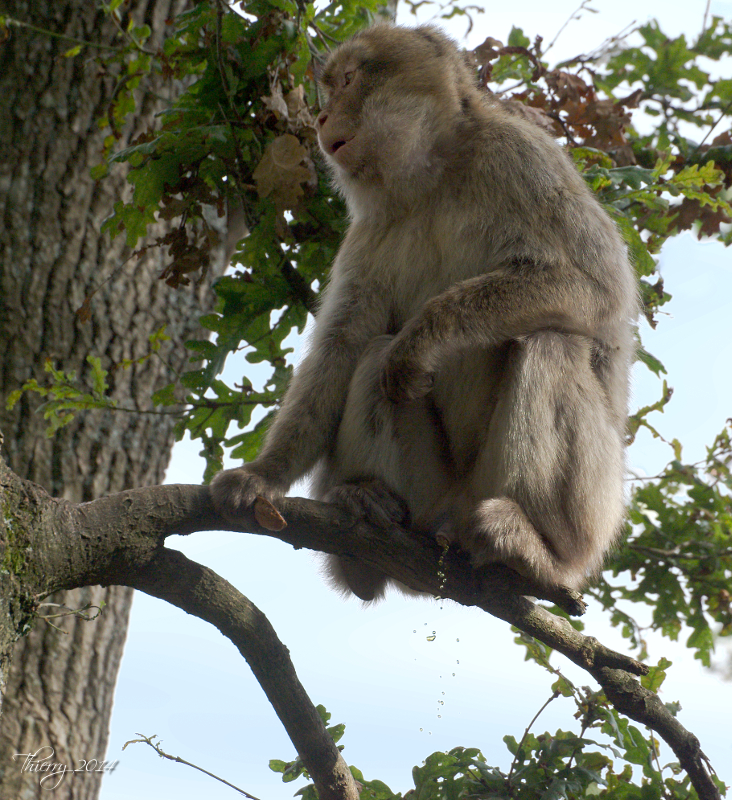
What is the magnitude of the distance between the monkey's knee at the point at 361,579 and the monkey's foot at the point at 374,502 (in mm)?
262

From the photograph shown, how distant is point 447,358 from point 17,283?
8.88 ft

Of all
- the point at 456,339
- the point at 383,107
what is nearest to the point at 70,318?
the point at 383,107

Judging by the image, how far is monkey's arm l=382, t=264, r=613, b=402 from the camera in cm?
234

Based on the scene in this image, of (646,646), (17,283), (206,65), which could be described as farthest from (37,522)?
(646,646)

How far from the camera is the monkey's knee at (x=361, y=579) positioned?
263 centimetres

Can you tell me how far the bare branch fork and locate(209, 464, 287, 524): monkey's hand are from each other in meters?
0.04

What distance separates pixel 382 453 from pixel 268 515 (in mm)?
541

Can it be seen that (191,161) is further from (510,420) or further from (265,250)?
(510,420)

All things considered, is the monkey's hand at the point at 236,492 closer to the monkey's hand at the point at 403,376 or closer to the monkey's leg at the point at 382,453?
the monkey's leg at the point at 382,453

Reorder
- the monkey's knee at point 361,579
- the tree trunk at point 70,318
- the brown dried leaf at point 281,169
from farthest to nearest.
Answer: the tree trunk at point 70,318
the brown dried leaf at point 281,169
the monkey's knee at point 361,579

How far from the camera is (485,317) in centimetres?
235

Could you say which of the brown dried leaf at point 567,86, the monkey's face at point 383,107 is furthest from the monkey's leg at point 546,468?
the brown dried leaf at point 567,86

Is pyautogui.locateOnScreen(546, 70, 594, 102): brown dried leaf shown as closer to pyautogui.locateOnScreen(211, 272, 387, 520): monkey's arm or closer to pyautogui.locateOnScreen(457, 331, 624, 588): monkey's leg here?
pyautogui.locateOnScreen(211, 272, 387, 520): monkey's arm

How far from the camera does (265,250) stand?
3.00 m
